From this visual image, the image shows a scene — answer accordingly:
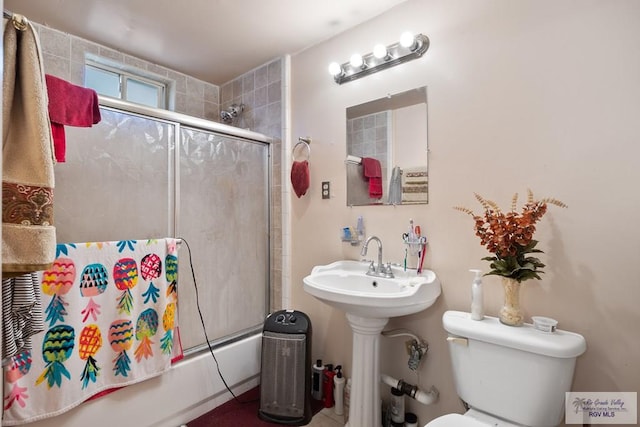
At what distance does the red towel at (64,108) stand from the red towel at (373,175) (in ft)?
4.40

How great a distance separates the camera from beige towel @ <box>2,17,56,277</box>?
790 millimetres

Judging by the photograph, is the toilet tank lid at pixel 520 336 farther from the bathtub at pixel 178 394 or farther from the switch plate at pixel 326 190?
the bathtub at pixel 178 394

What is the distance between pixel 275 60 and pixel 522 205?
1882mm

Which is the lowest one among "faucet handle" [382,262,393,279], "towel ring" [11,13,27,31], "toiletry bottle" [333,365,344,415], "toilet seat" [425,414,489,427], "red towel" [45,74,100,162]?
"toiletry bottle" [333,365,344,415]

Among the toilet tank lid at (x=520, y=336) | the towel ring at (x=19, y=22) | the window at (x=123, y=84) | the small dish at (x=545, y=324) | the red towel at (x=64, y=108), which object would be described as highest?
the window at (x=123, y=84)

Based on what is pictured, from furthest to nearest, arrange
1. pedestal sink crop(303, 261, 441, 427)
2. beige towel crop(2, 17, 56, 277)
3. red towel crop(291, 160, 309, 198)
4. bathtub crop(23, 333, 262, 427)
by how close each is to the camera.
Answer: red towel crop(291, 160, 309, 198) → bathtub crop(23, 333, 262, 427) → pedestal sink crop(303, 261, 441, 427) → beige towel crop(2, 17, 56, 277)

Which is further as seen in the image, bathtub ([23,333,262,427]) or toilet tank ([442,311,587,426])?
bathtub ([23,333,262,427])

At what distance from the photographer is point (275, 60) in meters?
2.26

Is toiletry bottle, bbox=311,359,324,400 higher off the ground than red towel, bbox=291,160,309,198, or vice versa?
red towel, bbox=291,160,309,198

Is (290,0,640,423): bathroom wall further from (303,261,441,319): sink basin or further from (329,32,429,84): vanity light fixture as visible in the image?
(303,261,441,319): sink basin

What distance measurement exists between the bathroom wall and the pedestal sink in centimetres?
19

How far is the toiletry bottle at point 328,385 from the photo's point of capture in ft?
6.08
